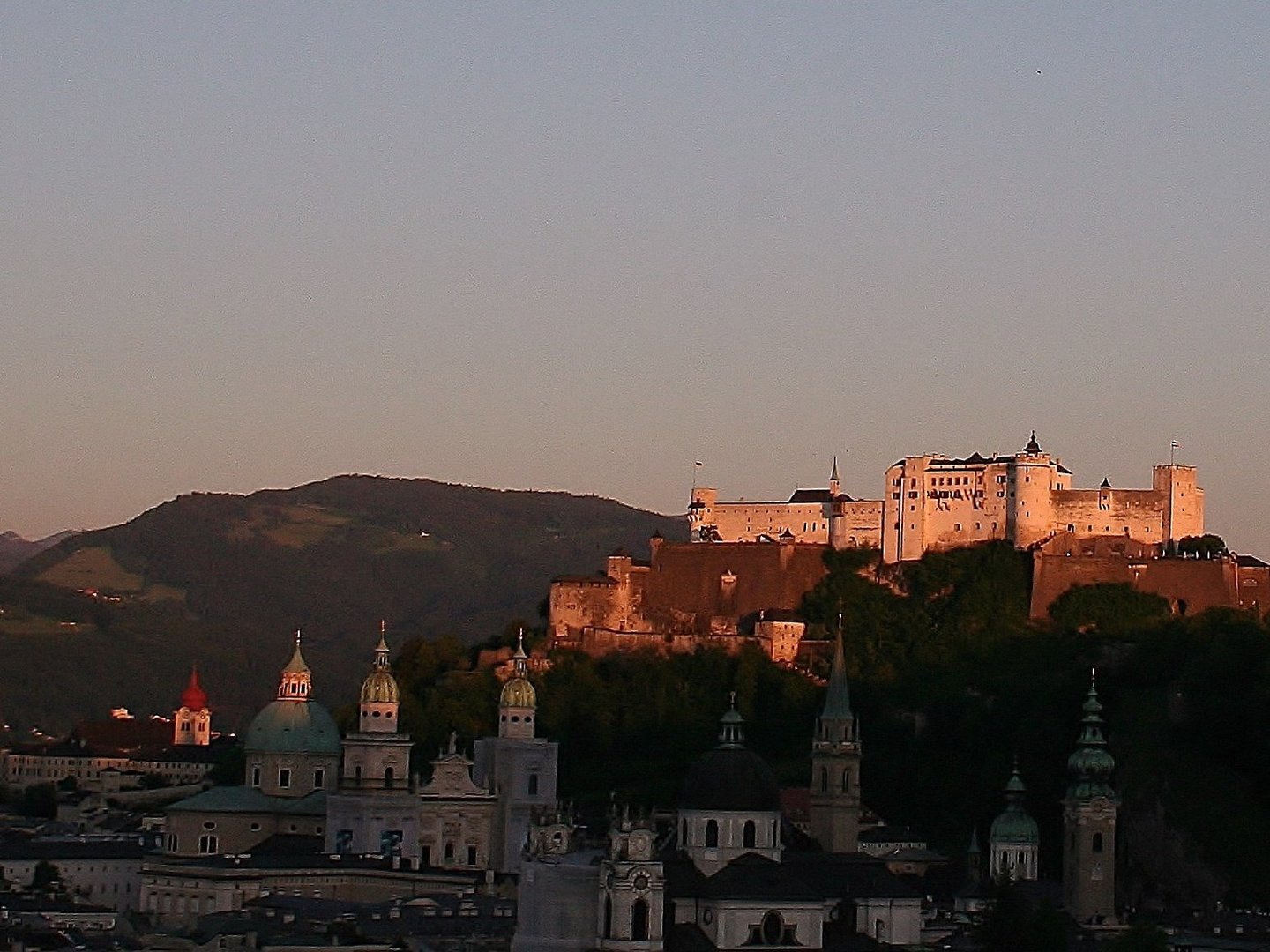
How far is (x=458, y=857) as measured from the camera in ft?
306

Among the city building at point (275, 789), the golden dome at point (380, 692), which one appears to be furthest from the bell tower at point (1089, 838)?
the city building at point (275, 789)

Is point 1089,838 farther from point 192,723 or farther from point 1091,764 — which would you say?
point 192,723

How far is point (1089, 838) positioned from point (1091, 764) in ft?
11.0

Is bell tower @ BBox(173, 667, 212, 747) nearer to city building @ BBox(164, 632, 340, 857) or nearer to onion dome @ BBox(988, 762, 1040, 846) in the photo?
city building @ BBox(164, 632, 340, 857)

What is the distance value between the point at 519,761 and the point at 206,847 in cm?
845

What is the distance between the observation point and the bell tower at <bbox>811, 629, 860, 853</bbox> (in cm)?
8606

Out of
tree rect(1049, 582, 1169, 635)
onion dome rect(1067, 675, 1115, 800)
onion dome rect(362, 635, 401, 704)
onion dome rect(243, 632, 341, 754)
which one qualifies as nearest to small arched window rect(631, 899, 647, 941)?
onion dome rect(1067, 675, 1115, 800)

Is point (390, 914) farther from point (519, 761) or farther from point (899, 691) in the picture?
point (899, 691)

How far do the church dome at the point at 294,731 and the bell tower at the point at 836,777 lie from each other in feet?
52.4

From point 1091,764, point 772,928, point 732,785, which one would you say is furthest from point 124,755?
point 772,928

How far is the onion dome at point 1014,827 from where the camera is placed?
3376 inches

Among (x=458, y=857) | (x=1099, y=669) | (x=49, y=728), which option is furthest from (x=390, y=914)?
(x=49, y=728)

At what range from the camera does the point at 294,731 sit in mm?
99000

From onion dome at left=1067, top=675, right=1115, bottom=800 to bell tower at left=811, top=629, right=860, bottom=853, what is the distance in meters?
5.25
